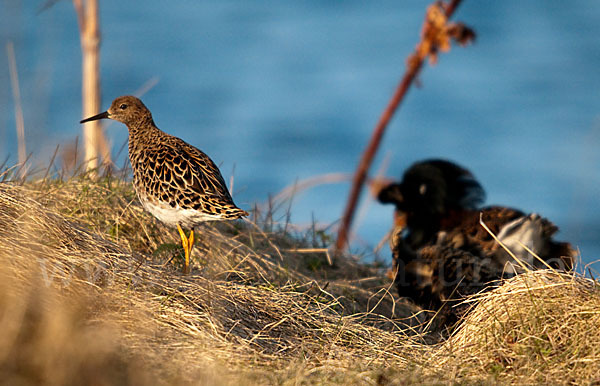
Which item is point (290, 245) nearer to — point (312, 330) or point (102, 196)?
point (102, 196)

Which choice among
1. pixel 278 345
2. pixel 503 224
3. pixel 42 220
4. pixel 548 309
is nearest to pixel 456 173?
pixel 503 224

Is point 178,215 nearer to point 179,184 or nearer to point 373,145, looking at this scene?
point 179,184

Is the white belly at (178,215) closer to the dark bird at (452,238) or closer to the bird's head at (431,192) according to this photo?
the dark bird at (452,238)

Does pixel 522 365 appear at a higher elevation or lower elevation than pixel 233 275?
lower

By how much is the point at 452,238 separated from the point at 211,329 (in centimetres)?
281

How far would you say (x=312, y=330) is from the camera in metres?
4.42

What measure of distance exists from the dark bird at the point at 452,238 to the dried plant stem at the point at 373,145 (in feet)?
1.66

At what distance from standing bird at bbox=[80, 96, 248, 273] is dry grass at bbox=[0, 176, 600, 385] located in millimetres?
320

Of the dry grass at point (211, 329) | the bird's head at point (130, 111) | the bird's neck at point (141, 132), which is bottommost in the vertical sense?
the dry grass at point (211, 329)

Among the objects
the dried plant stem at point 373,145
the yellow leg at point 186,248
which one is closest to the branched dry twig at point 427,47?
the dried plant stem at point 373,145

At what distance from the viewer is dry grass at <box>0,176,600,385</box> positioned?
3.30 m

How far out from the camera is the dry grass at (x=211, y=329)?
3.30 meters

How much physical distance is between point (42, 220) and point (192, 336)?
4.34 ft

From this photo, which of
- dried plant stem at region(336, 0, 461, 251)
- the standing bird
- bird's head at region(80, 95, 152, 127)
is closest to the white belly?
the standing bird
